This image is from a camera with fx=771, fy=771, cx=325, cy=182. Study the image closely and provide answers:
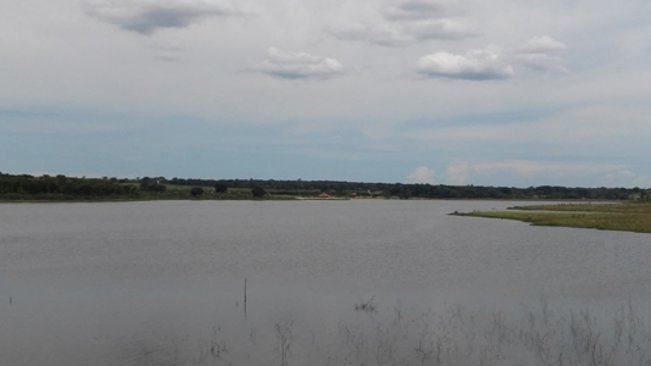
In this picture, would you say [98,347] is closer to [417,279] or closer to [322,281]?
[322,281]

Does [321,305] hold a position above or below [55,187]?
below

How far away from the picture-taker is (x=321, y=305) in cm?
2439

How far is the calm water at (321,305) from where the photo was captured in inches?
702

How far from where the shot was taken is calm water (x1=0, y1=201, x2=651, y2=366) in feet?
58.5

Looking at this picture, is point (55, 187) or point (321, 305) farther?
point (55, 187)

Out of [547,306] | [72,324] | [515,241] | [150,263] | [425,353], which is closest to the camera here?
[425,353]

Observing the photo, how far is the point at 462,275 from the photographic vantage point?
33.0m

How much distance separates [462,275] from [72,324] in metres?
17.5

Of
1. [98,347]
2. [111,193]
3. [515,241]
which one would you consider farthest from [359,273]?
[111,193]

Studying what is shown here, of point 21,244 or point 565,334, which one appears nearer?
point 565,334

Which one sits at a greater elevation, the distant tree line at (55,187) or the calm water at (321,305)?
the distant tree line at (55,187)

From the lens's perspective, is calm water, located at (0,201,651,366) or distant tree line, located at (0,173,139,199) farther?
distant tree line, located at (0,173,139,199)

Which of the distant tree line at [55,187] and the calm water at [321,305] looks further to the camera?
the distant tree line at [55,187]

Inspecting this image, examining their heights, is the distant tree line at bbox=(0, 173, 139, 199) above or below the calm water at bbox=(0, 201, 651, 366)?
A: above
